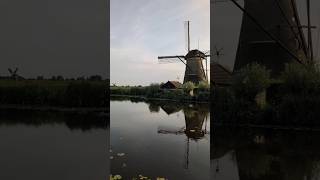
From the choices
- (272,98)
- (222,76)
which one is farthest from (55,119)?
(272,98)

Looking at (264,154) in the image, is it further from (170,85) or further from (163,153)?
(170,85)

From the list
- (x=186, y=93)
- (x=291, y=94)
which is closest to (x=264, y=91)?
(x=291, y=94)

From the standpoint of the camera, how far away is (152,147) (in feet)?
35.3

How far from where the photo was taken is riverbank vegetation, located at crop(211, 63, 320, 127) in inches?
498

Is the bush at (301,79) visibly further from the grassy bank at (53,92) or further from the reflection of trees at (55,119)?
the reflection of trees at (55,119)

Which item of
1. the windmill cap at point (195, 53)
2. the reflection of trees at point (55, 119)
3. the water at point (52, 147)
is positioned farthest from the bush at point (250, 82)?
the windmill cap at point (195, 53)

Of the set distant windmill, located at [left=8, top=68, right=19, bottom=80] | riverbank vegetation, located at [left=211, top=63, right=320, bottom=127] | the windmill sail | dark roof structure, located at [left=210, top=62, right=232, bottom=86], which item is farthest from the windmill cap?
distant windmill, located at [left=8, top=68, right=19, bottom=80]

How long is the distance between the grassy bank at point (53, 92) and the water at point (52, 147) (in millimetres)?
283

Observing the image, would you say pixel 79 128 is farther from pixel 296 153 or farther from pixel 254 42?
pixel 254 42

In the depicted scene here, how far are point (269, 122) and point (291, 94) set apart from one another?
1.56 meters

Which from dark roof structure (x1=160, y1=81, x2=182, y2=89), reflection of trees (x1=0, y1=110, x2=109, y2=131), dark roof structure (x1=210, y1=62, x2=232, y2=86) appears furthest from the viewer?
dark roof structure (x1=160, y1=81, x2=182, y2=89)

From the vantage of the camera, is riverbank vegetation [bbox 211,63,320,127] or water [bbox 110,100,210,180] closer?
water [bbox 110,100,210,180]

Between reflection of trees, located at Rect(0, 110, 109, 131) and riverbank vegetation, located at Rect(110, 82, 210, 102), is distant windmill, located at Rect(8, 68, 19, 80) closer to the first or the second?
reflection of trees, located at Rect(0, 110, 109, 131)

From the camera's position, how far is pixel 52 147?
5383 mm
